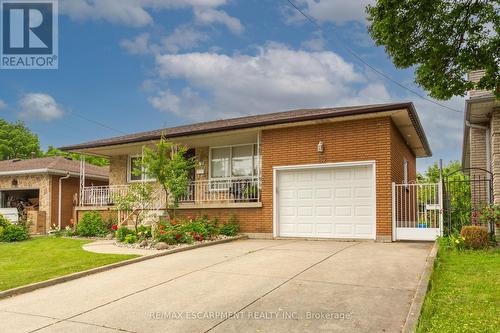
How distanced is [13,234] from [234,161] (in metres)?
8.51

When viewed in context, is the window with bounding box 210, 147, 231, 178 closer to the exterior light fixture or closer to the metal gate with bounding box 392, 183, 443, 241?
the exterior light fixture

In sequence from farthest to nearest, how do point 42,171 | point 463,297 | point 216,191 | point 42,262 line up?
1. point 42,171
2. point 216,191
3. point 42,262
4. point 463,297

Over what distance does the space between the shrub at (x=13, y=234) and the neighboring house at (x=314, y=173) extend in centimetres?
546

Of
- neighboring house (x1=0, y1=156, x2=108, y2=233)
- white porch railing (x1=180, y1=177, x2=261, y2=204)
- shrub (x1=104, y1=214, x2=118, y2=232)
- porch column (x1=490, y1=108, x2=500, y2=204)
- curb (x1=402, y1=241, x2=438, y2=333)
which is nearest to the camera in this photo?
curb (x1=402, y1=241, x2=438, y2=333)

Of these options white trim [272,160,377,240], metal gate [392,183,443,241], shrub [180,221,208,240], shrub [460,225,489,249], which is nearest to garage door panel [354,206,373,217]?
white trim [272,160,377,240]

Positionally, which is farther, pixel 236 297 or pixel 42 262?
pixel 42 262

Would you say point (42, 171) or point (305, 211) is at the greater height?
point (42, 171)

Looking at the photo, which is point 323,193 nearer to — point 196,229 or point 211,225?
point 211,225

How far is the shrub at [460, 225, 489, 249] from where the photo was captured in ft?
29.3

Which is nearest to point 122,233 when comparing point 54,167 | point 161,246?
point 161,246

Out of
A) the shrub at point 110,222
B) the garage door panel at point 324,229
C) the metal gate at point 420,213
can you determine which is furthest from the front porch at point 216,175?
the metal gate at point 420,213

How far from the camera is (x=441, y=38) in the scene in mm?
6723

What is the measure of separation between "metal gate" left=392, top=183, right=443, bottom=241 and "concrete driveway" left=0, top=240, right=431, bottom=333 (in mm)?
2475

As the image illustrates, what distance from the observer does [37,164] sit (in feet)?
70.5
